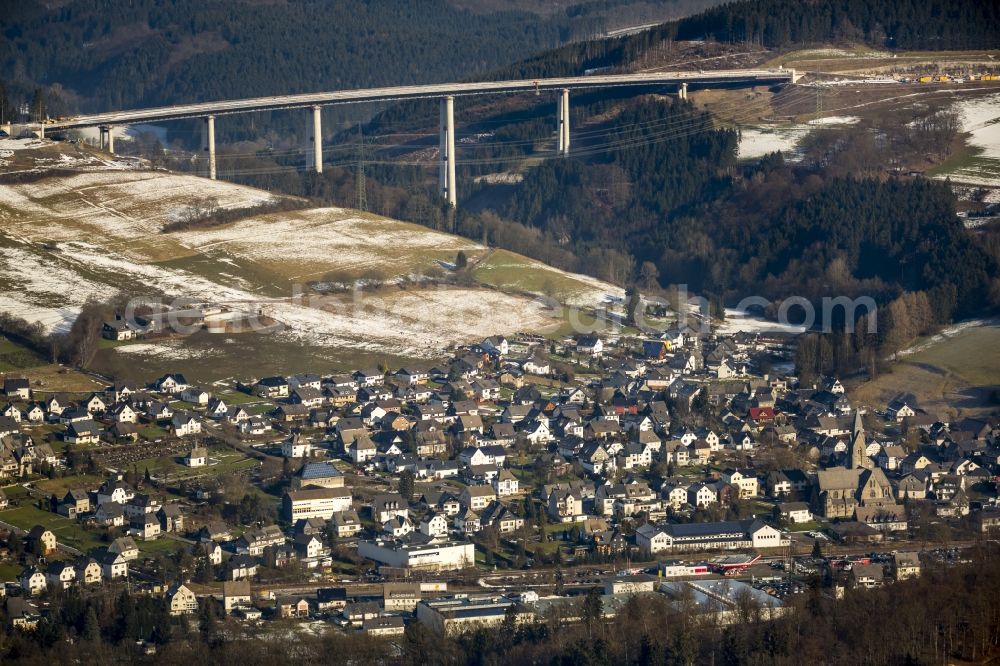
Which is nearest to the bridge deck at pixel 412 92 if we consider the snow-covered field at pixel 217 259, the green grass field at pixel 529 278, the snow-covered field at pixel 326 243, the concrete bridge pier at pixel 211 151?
the concrete bridge pier at pixel 211 151

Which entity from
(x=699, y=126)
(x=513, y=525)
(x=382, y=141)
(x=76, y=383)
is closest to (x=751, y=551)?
(x=513, y=525)

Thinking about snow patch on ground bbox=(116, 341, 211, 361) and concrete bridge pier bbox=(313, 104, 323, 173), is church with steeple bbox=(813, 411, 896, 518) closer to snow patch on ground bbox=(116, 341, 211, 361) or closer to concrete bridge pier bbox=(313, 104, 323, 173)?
snow patch on ground bbox=(116, 341, 211, 361)

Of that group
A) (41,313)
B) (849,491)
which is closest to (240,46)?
(41,313)

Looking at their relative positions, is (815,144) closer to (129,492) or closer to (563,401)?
(563,401)

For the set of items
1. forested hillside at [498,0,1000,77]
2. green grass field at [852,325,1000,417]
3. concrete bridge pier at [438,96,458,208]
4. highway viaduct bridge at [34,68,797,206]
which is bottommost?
green grass field at [852,325,1000,417]

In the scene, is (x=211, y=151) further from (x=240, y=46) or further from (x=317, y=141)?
(x=240, y=46)

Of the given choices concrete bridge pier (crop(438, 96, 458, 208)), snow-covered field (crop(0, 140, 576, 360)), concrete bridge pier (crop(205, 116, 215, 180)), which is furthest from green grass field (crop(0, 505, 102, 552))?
concrete bridge pier (crop(438, 96, 458, 208))

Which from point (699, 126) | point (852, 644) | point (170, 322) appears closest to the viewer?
point (852, 644)

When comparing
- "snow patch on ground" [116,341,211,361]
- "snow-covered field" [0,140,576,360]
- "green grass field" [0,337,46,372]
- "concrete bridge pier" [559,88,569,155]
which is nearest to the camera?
"green grass field" [0,337,46,372]
